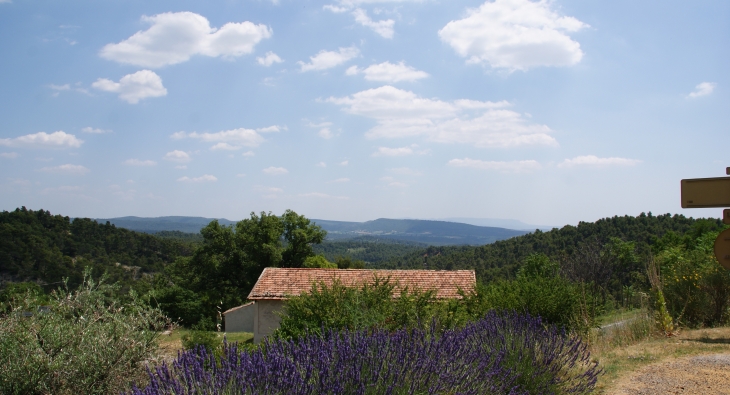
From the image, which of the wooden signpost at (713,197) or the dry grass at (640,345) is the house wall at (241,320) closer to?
the dry grass at (640,345)

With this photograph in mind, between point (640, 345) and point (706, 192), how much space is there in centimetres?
593

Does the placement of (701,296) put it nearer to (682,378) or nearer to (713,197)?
(682,378)

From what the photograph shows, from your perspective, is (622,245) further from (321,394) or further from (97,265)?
(97,265)

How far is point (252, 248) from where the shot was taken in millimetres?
37875

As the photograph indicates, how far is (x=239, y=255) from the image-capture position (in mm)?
37812

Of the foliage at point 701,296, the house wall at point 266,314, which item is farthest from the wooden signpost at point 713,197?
the house wall at point 266,314

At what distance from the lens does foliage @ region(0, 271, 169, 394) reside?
4.44 meters

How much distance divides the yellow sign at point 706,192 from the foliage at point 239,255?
34342 mm

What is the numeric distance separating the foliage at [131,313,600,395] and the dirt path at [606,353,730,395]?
80cm

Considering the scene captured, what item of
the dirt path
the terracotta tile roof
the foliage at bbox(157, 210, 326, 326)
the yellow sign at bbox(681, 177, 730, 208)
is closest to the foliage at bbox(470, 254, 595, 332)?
the dirt path

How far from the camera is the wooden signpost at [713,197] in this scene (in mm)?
3547

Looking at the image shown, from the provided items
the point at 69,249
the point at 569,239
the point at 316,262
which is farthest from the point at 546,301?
the point at 69,249

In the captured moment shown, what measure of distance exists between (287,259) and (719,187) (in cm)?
3730

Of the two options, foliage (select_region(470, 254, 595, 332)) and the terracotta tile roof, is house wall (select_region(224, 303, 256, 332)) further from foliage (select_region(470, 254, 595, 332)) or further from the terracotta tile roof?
foliage (select_region(470, 254, 595, 332))
